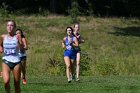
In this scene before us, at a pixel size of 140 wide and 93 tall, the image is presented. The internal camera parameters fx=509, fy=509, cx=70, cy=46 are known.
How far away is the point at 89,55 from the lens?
33375mm

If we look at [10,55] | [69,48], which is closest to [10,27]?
[10,55]

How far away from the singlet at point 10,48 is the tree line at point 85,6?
4441cm

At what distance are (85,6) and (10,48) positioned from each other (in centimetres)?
4776

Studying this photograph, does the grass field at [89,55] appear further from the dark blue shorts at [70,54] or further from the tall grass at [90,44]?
the dark blue shorts at [70,54]

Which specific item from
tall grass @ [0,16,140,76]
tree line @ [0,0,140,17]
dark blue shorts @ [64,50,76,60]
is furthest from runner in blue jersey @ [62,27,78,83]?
tree line @ [0,0,140,17]

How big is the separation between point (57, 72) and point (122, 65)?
4.54m

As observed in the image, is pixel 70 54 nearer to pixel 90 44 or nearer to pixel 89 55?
pixel 89 55

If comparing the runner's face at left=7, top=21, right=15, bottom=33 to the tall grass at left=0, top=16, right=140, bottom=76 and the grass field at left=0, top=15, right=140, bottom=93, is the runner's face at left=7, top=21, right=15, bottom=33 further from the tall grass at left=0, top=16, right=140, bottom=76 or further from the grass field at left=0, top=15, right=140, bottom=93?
the tall grass at left=0, top=16, right=140, bottom=76

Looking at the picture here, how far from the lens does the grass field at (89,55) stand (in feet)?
56.2

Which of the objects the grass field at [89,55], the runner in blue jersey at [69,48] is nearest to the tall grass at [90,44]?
the grass field at [89,55]

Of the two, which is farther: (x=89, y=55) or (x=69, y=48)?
(x=89, y=55)

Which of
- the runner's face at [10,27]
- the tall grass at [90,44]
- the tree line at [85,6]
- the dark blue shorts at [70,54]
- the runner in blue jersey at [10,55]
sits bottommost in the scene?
the tall grass at [90,44]

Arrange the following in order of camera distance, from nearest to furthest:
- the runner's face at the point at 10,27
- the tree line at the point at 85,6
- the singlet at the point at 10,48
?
the runner's face at the point at 10,27 → the singlet at the point at 10,48 → the tree line at the point at 85,6

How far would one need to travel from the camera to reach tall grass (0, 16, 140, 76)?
1077 inches
